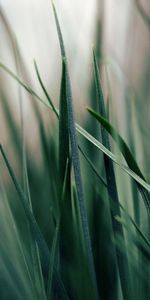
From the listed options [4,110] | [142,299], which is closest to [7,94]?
[4,110]

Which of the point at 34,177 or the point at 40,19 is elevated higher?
the point at 40,19

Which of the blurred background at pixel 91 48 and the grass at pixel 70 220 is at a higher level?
the blurred background at pixel 91 48

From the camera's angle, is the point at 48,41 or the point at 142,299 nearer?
the point at 142,299

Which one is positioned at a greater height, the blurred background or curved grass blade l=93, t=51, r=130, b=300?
the blurred background

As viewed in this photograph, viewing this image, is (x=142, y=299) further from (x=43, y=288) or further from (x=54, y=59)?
(x=54, y=59)

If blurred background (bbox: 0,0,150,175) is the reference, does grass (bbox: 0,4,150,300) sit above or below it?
below

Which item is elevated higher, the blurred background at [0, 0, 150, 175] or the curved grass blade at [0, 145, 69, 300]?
the blurred background at [0, 0, 150, 175]

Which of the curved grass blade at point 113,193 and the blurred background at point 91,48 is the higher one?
the blurred background at point 91,48

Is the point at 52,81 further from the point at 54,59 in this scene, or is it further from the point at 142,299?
the point at 142,299
